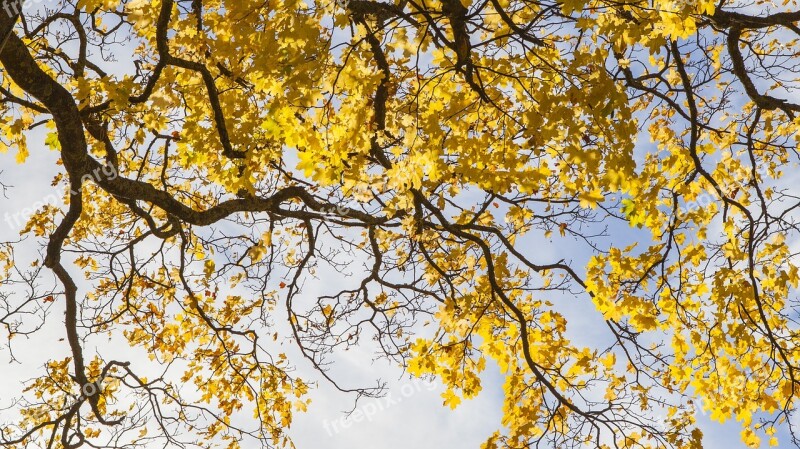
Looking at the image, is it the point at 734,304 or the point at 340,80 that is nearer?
the point at 340,80

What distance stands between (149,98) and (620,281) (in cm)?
479

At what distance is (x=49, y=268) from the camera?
5.77m

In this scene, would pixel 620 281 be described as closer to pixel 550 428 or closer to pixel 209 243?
pixel 550 428

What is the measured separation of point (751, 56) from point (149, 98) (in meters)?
6.04

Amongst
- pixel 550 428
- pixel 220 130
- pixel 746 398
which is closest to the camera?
pixel 220 130

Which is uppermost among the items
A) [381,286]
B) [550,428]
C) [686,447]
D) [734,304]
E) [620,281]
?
[381,286]

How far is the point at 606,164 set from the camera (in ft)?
12.3

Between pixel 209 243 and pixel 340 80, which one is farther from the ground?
pixel 209 243

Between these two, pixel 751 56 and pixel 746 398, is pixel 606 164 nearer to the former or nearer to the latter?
pixel 751 56

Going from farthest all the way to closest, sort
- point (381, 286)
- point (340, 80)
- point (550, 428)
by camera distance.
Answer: point (381, 286) < point (550, 428) < point (340, 80)

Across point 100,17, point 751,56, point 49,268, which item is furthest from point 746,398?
point 100,17

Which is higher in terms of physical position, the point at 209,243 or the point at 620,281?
the point at 209,243

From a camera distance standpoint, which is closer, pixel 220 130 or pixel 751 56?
pixel 220 130

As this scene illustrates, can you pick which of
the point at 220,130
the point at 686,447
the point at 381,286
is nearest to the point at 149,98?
the point at 220,130
